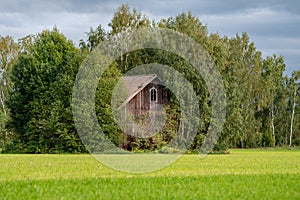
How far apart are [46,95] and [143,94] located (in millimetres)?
8520

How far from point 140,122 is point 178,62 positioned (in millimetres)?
6146

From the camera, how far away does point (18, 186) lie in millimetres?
12148

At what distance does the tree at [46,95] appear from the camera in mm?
41438

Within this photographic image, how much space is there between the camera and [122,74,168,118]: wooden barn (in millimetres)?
44344

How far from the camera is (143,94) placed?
4569cm

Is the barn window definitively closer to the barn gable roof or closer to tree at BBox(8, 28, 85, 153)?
the barn gable roof

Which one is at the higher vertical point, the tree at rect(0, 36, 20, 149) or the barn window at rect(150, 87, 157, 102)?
the tree at rect(0, 36, 20, 149)

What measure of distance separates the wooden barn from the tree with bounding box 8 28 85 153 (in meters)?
5.15

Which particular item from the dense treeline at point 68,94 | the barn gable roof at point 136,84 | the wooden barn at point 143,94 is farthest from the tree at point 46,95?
the wooden barn at point 143,94

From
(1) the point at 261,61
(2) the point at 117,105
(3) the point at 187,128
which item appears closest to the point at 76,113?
(2) the point at 117,105

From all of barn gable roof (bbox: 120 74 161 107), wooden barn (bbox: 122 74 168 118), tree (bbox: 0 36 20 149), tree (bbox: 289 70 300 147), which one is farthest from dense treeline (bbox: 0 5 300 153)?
tree (bbox: 289 70 300 147)

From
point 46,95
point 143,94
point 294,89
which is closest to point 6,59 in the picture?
point 46,95

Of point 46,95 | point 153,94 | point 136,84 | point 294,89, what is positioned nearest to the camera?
point 46,95

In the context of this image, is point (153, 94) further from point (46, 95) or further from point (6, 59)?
point (6, 59)
